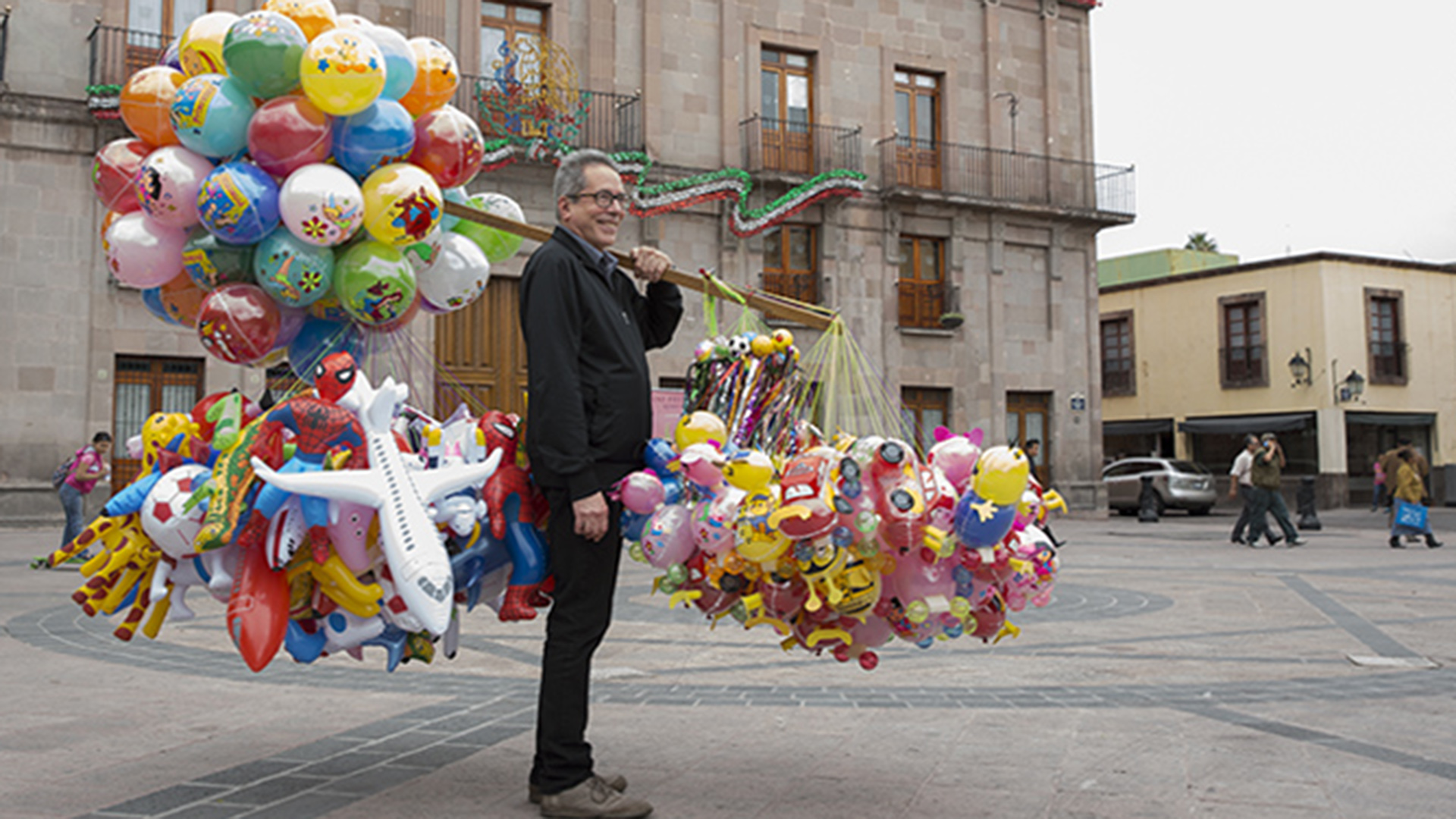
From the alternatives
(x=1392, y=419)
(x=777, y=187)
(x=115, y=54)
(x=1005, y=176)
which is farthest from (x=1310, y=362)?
(x=115, y=54)

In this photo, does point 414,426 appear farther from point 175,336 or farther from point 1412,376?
point 1412,376

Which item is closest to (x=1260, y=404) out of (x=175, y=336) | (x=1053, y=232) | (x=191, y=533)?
(x=1053, y=232)

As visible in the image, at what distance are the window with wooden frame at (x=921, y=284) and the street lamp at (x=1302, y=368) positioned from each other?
14.2 m

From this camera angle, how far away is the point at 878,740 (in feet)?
15.2

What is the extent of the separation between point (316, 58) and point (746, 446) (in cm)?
186

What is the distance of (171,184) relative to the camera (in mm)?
3916

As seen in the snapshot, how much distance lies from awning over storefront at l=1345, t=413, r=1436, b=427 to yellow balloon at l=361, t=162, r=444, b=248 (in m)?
34.4

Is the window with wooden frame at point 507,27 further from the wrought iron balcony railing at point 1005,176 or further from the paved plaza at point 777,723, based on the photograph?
the paved plaza at point 777,723

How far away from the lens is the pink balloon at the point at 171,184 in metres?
3.92

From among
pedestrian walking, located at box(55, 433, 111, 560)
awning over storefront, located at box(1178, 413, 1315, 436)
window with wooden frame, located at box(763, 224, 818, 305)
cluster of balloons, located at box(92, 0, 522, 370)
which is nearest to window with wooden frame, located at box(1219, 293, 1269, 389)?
awning over storefront, located at box(1178, 413, 1315, 436)

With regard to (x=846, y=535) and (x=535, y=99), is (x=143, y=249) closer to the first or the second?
(x=846, y=535)

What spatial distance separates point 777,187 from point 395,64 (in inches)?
755

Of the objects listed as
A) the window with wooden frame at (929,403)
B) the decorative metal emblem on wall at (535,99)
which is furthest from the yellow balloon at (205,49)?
the window with wooden frame at (929,403)

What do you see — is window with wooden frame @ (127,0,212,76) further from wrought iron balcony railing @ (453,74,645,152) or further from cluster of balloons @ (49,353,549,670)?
cluster of balloons @ (49,353,549,670)
